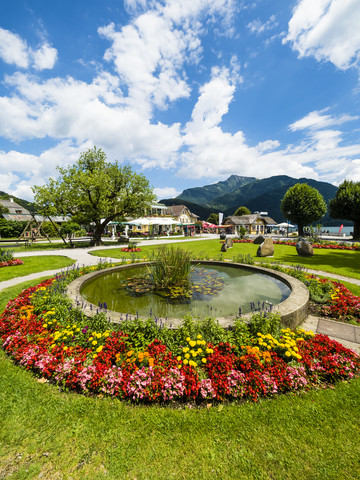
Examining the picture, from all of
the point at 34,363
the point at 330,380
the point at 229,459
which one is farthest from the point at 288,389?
the point at 34,363

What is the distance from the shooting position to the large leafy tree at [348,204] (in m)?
33.4

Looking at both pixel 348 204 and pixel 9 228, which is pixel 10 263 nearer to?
pixel 9 228

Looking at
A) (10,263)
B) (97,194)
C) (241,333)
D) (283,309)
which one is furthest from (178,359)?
(97,194)

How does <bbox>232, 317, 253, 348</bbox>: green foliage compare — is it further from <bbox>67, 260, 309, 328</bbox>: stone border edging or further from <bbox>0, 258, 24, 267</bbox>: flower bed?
<bbox>0, 258, 24, 267</bbox>: flower bed

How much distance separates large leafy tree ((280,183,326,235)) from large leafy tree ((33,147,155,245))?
28875 mm

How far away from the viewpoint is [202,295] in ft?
20.5

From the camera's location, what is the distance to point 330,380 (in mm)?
3082

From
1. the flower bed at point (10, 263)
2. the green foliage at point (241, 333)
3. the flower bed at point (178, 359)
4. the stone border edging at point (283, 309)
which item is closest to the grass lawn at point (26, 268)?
the flower bed at point (10, 263)

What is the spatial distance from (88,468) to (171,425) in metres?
0.91

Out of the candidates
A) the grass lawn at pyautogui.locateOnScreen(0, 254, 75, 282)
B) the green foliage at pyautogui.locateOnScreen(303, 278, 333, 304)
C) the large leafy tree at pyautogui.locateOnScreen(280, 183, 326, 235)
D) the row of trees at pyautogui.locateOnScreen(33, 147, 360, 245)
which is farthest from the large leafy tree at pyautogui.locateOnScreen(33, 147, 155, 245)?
the large leafy tree at pyautogui.locateOnScreen(280, 183, 326, 235)

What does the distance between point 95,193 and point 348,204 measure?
4023 cm

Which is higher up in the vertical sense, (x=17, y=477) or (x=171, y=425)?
(x=17, y=477)

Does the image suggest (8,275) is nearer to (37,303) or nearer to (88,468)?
(37,303)

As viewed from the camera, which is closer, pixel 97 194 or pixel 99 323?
pixel 99 323
